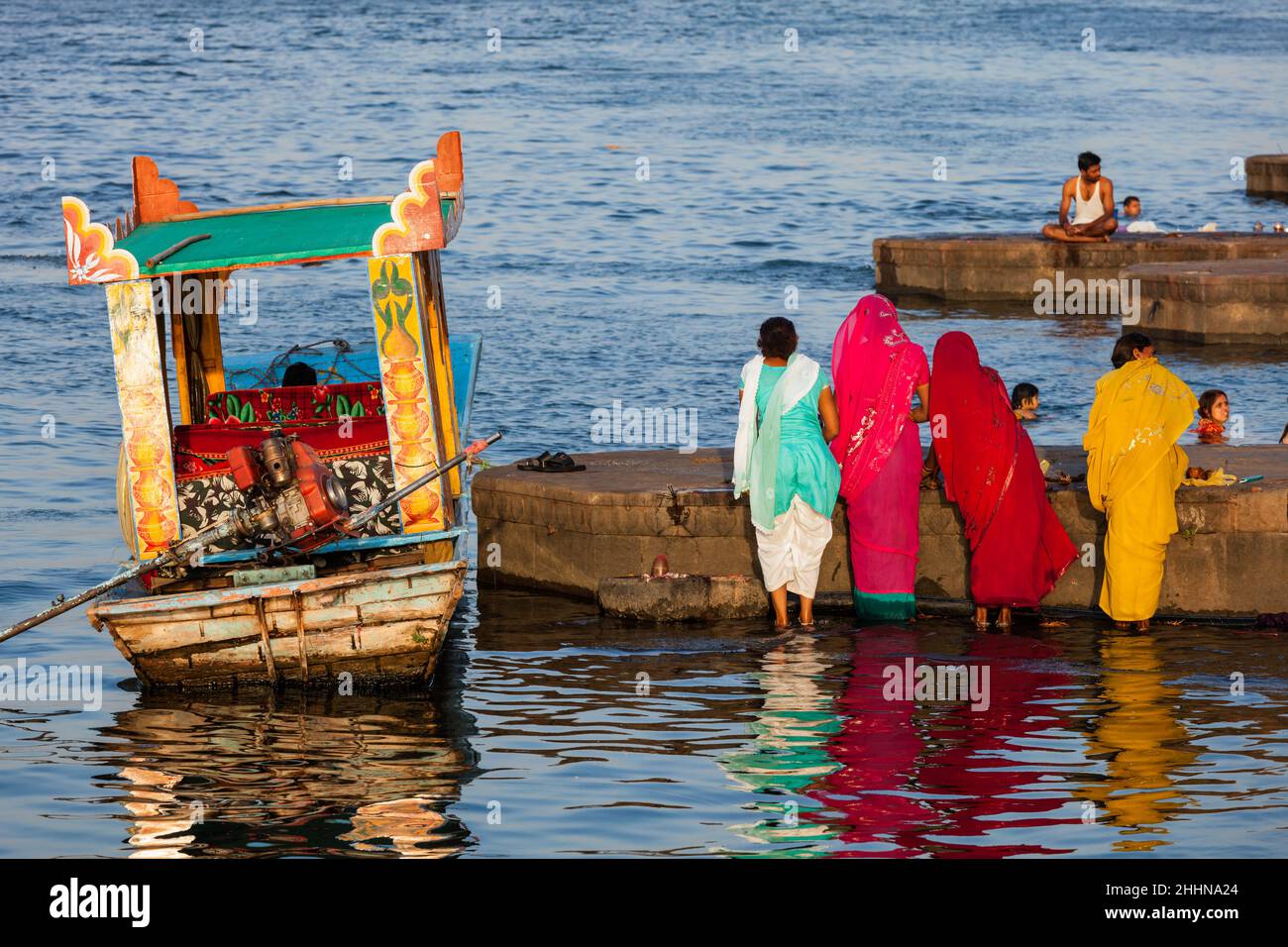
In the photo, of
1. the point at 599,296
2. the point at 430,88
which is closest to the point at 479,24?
the point at 430,88

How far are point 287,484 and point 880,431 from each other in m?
3.05

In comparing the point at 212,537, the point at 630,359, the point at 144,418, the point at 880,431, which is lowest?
the point at 212,537

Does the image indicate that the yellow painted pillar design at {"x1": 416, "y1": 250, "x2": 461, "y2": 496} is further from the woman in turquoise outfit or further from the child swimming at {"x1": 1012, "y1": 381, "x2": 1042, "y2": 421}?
the child swimming at {"x1": 1012, "y1": 381, "x2": 1042, "y2": 421}

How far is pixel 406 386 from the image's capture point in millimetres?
9711

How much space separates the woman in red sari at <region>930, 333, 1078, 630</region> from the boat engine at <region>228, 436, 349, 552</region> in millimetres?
3182

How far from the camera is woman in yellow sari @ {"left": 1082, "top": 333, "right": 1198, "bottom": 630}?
980 centimetres

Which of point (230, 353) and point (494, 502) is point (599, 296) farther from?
point (494, 502)

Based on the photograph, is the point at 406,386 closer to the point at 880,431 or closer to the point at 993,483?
the point at 880,431

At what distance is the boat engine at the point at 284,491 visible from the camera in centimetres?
936

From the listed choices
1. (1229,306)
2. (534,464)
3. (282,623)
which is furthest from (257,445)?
(1229,306)

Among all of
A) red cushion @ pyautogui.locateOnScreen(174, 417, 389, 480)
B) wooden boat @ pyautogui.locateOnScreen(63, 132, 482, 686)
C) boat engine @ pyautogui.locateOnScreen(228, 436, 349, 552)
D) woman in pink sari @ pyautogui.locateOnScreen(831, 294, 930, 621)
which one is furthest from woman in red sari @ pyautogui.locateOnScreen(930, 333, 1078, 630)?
boat engine @ pyautogui.locateOnScreen(228, 436, 349, 552)

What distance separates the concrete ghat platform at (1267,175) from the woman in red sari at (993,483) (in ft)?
78.3

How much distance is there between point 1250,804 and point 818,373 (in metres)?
3.31

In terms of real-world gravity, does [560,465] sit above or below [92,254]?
below
